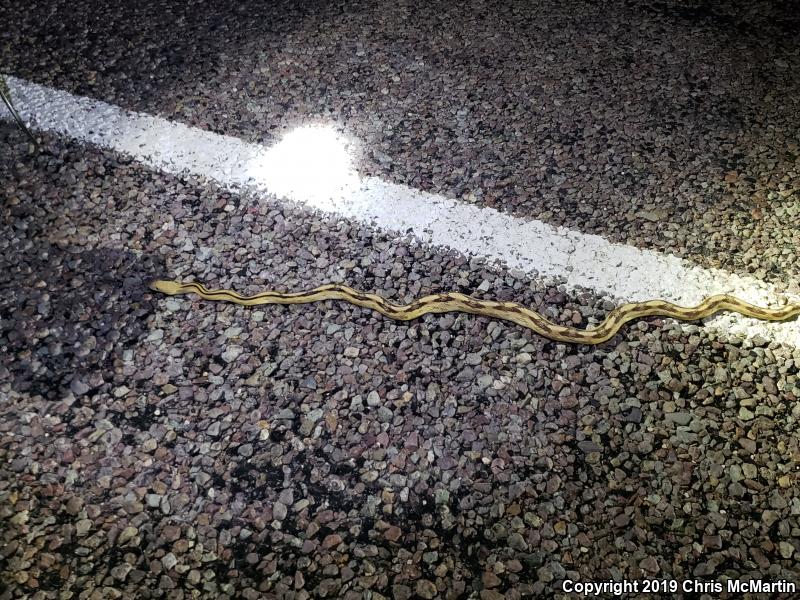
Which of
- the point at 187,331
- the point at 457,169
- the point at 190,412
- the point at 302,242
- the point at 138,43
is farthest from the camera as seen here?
the point at 138,43

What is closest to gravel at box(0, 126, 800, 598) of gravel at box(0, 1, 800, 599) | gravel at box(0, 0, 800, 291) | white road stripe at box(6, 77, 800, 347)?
gravel at box(0, 1, 800, 599)

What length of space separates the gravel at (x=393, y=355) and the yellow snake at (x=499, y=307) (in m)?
0.05

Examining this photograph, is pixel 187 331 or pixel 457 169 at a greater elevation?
pixel 457 169

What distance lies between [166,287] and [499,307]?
148cm

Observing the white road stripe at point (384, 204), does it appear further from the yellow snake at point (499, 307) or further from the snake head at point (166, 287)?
the snake head at point (166, 287)

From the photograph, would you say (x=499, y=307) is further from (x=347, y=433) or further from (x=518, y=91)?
(x=518, y=91)

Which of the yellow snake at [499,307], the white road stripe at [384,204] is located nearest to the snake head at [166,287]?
the yellow snake at [499,307]

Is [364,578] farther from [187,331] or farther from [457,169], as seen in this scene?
[457,169]

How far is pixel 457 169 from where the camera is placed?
3041mm

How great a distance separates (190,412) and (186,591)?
64 cm

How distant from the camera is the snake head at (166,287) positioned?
254cm

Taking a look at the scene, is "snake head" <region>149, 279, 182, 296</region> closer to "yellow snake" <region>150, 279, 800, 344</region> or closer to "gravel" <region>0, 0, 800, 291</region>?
"yellow snake" <region>150, 279, 800, 344</region>

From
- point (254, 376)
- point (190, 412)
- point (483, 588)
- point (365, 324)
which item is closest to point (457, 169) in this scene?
point (365, 324)

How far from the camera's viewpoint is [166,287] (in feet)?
8.34
